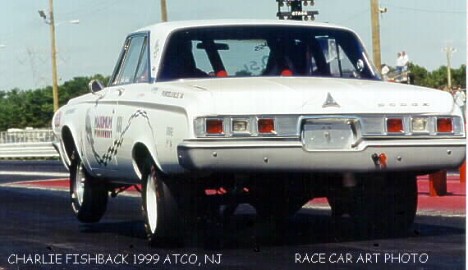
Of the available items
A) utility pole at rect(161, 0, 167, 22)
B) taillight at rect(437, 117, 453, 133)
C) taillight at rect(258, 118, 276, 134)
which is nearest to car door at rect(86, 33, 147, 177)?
taillight at rect(258, 118, 276, 134)

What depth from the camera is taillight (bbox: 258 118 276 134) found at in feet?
28.8

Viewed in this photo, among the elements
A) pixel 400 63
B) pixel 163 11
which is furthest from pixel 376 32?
pixel 163 11

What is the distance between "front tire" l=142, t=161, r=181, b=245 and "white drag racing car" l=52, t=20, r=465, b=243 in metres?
0.01

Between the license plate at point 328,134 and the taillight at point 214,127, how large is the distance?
55 cm

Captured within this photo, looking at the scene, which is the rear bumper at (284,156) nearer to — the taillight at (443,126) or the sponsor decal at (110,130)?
the taillight at (443,126)

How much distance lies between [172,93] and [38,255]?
146cm

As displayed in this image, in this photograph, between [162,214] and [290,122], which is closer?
[290,122]

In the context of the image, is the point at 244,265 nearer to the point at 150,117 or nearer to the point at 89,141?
the point at 150,117

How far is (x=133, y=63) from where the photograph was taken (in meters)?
10.9

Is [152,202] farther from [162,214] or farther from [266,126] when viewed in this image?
[266,126]

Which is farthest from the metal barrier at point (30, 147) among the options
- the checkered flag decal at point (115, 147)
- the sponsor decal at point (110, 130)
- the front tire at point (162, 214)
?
the front tire at point (162, 214)

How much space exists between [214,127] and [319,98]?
74cm

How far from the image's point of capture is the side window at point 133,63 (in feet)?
34.3

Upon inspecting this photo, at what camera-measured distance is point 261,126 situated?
8.77 m
